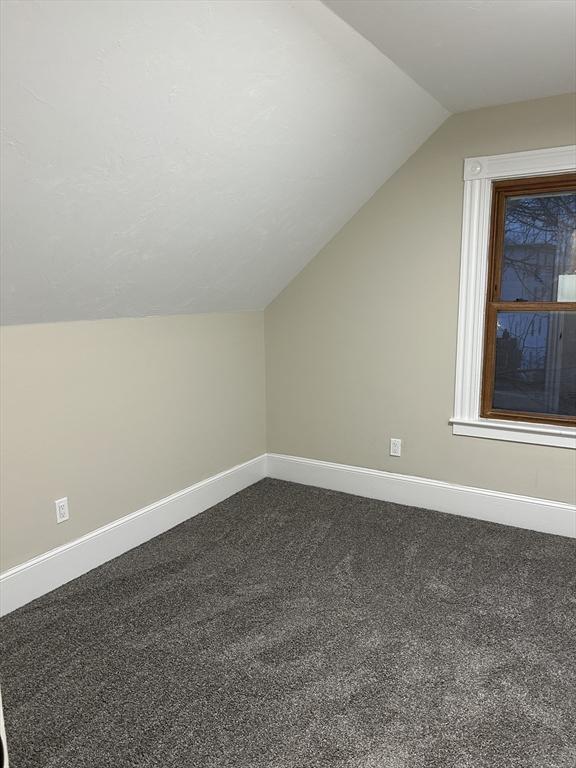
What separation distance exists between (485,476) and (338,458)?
0.96 m

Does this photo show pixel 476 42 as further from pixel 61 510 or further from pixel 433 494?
pixel 61 510

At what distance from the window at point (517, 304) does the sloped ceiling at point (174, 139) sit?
1.82ft

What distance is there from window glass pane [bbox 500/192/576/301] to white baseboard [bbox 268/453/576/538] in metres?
1.15

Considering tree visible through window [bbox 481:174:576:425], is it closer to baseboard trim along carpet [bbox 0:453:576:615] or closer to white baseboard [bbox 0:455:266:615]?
baseboard trim along carpet [bbox 0:453:576:615]

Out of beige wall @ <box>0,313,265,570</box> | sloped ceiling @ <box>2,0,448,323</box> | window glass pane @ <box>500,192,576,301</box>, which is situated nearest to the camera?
sloped ceiling @ <box>2,0,448,323</box>

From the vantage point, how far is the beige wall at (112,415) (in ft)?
7.99

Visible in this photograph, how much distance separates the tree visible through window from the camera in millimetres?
3068

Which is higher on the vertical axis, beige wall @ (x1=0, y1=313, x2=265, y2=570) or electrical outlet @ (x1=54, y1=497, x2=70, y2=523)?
beige wall @ (x1=0, y1=313, x2=265, y2=570)

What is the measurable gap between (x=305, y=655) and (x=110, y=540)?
1.24 meters

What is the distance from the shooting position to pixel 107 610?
7.95 ft

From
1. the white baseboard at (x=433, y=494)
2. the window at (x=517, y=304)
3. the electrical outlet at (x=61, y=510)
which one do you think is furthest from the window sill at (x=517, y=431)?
the electrical outlet at (x=61, y=510)

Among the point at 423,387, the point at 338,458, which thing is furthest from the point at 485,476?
the point at 338,458

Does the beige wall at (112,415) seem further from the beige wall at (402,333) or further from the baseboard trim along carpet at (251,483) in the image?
the beige wall at (402,333)

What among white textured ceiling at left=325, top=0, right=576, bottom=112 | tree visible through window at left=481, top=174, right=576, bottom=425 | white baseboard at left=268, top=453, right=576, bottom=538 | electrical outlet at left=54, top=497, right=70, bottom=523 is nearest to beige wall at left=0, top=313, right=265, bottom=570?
electrical outlet at left=54, top=497, right=70, bottom=523
